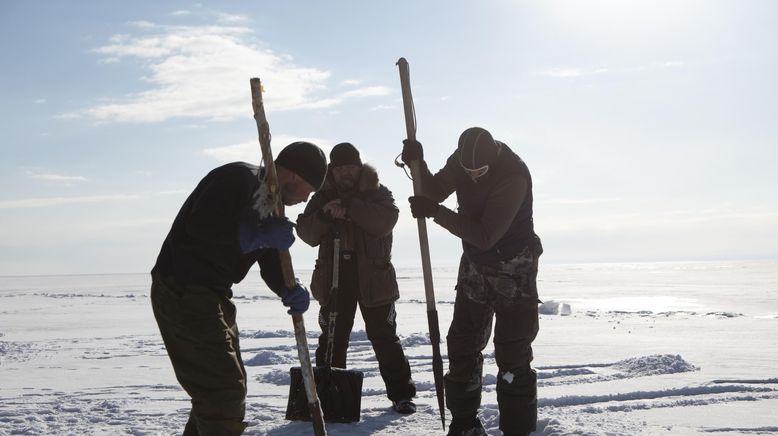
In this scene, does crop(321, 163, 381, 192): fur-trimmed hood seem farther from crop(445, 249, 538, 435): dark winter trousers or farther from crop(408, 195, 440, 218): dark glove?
crop(445, 249, 538, 435): dark winter trousers

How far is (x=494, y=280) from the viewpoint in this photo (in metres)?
3.84

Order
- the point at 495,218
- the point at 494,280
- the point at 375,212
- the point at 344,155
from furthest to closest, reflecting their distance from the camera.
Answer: the point at 344,155, the point at 375,212, the point at 494,280, the point at 495,218

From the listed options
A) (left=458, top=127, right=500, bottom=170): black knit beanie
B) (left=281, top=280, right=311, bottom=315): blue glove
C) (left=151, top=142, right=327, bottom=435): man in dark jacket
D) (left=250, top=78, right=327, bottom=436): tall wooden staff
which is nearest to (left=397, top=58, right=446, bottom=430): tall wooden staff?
(left=458, top=127, right=500, bottom=170): black knit beanie

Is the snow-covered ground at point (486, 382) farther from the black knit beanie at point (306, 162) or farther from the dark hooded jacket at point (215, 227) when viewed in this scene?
the black knit beanie at point (306, 162)

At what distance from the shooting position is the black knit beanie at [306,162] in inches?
115

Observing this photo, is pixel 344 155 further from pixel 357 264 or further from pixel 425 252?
pixel 425 252

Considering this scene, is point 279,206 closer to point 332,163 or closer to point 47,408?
point 332,163

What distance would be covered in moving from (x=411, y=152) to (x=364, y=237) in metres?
0.77

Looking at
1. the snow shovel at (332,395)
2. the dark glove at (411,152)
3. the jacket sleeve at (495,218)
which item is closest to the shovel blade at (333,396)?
the snow shovel at (332,395)

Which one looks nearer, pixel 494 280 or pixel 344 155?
pixel 494 280

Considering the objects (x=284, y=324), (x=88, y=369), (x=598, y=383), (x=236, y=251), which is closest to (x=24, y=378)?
(x=88, y=369)

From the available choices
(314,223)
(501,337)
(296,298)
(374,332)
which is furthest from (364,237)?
(296,298)

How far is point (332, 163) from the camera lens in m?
4.78

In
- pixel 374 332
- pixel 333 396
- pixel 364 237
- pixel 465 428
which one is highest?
pixel 364 237
